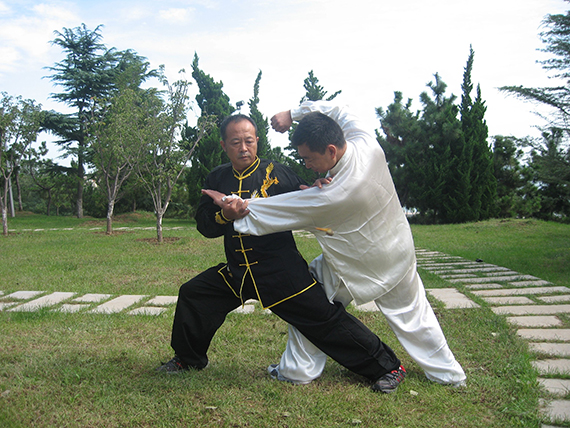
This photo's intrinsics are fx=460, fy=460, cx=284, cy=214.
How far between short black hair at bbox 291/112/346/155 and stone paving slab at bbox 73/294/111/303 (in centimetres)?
344

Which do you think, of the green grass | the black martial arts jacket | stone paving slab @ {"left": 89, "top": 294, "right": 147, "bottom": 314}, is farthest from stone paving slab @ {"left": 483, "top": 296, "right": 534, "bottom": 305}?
stone paving slab @ {"left": 89, "top": 294, "right": 147, "bottom": 314}

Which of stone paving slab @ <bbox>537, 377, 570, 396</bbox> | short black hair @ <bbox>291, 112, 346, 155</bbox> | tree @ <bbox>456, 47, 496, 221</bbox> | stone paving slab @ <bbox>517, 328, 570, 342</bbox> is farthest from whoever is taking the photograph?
tree @ <bbox>456, 47, 496, 221</bbox>

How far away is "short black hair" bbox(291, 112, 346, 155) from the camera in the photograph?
7.58 feet

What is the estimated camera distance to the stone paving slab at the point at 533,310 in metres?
4.09

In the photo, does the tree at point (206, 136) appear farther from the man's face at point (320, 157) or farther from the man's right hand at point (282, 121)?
the man's face at point (320, 157)

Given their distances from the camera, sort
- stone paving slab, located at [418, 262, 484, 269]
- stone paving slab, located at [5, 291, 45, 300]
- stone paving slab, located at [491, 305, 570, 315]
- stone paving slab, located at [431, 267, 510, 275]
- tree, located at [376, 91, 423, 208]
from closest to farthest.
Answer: stone paving slab, located at [491, 305, 570, 315] → stone paving slab, located at [5, 291, 45, 300] → stone paving slab, located at [431, 267, 510, 275] → stone paving slab, located at [418, 262, 484, 269] → tree, located at [376, 91, 423, 208]

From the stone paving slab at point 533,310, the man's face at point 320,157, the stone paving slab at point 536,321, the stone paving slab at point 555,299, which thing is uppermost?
the man's face at point 320,157

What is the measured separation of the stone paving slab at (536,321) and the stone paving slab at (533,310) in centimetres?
15

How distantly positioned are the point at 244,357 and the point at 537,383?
1789mm

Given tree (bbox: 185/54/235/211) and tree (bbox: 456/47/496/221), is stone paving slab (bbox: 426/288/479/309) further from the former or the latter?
tree (bbox: 185/54/235/211)

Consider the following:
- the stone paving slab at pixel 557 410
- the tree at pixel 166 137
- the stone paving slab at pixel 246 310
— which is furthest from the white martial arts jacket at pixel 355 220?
the tree at pixel 166 137

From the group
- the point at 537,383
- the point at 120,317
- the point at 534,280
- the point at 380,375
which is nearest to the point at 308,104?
the point at 380,375

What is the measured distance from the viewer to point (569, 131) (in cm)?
634

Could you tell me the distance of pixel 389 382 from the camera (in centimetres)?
256
